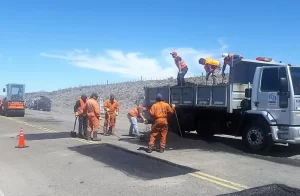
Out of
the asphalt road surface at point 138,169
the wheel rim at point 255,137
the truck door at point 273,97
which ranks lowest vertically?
the asphalt road surface at point 138,169

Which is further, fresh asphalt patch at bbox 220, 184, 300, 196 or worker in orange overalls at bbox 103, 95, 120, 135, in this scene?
worker in orange overalls at bbox 103, 95, 120, 135

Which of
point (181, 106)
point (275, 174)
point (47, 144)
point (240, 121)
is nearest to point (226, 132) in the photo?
point (240, 121)

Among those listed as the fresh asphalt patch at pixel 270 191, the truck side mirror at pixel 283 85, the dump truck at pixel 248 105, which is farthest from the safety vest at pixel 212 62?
the fresh asphalt patch at pixel 270 191

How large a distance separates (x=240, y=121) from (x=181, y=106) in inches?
91.9

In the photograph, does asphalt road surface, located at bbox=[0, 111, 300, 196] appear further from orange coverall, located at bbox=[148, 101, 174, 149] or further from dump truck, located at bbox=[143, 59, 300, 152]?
dump truck, located at bbox=[143, 59, 300, 152]

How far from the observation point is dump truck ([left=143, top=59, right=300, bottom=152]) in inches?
366

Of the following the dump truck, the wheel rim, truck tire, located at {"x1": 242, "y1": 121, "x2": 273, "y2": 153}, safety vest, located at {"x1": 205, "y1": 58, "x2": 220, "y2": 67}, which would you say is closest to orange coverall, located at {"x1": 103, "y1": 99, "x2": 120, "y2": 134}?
the dump truck

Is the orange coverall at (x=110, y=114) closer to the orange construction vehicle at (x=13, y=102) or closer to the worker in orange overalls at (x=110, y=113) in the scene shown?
the worker in orange overalls at (x=110, y=113)

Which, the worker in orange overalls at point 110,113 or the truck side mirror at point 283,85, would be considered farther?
the worker in orange overalls at point 110,113

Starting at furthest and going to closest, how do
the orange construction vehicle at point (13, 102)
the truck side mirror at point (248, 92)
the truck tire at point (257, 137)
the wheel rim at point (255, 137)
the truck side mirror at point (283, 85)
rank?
the orange construction vehicle at point (13, 102) < the truck side mirror at point (248, 92) < the wheel rim at point (255, 137) < the truck tire at point (257, 137) < the truck side mirror at point (283, 85)

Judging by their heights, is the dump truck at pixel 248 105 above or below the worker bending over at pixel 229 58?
below

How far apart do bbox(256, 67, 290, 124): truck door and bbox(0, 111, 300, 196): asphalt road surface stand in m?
1.18

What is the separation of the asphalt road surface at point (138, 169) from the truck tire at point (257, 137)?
329 mm

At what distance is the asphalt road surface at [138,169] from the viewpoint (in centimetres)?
649
